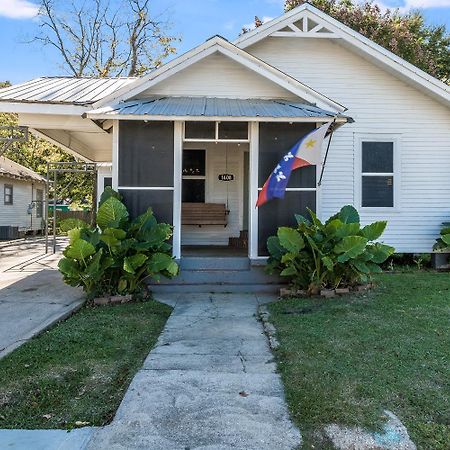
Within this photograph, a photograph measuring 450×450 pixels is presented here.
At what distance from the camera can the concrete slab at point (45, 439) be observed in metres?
2.65

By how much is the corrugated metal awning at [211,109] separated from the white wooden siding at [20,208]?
15.7 meters

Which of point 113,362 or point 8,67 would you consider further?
point 8,67

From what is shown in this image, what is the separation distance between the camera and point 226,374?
3801 millimetres

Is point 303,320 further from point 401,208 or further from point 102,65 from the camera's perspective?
point 102,65

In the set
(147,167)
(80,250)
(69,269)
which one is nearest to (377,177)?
(147,167)

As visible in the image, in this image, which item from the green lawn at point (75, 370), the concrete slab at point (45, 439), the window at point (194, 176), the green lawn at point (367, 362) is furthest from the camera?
the window at point (194, 176)

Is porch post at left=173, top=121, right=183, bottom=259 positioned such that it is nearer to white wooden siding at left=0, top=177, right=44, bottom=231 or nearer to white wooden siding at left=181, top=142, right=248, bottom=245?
white wooden siding at left=181, top=142, right=248, bottom=245

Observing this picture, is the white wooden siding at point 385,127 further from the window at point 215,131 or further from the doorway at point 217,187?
the window at point 215,131

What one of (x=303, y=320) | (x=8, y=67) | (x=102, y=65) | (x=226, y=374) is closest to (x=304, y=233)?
(x=303, y=320)

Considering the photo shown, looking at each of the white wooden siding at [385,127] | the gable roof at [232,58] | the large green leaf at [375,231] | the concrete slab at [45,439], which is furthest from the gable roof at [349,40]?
the concrete slab at [45,439]

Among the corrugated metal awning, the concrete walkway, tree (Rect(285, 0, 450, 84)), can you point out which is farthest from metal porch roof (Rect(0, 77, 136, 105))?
tree (Rect(285, 0, 450, 84))

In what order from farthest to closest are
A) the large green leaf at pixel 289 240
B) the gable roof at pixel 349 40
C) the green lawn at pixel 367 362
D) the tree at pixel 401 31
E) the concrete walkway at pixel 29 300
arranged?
the tree at pixel 401 31
the gable roof at pixel 349 40
the large green leaf at pixel 289 240
the concrete walkway at pixel 29 300
the green lawn at pixel 367 362

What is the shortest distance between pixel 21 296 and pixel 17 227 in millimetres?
15668

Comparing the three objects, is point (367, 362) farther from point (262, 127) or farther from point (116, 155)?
point (116, 155)
